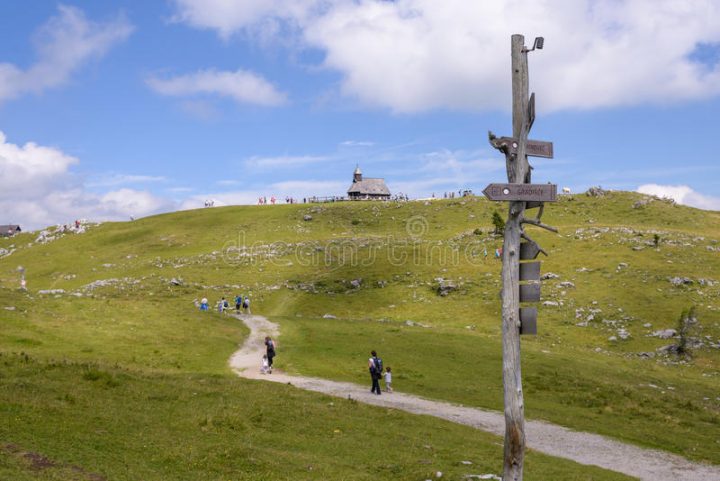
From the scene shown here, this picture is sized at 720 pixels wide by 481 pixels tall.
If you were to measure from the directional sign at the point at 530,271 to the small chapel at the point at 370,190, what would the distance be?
6933 inches

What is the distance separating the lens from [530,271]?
15688mm

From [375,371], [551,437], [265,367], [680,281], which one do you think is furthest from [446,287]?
[551,437]

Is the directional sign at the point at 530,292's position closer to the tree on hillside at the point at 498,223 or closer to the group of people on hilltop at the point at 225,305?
the group of people on hilltop at the point at 225,305

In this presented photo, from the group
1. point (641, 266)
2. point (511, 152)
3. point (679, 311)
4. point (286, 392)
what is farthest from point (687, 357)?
point (511, 152)

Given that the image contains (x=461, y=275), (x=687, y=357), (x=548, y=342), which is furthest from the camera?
(x=461, y=275)

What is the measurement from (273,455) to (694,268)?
3127 inches

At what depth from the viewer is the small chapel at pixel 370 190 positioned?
194m

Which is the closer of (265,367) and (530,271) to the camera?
(530,271)

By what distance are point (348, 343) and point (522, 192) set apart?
39.5 meters

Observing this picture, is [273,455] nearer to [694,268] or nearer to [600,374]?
[600,374]

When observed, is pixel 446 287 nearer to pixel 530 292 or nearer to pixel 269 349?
pixel 269 349

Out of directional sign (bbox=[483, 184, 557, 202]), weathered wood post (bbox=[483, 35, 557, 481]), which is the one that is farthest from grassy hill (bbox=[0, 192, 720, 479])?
directional sign (bbox=[483, 184, 557, 202])

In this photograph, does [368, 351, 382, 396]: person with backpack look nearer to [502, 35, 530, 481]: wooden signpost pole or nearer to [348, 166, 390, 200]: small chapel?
[502, 35, 530, 481]: wooden signpost pole

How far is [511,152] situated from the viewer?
54.5ft
